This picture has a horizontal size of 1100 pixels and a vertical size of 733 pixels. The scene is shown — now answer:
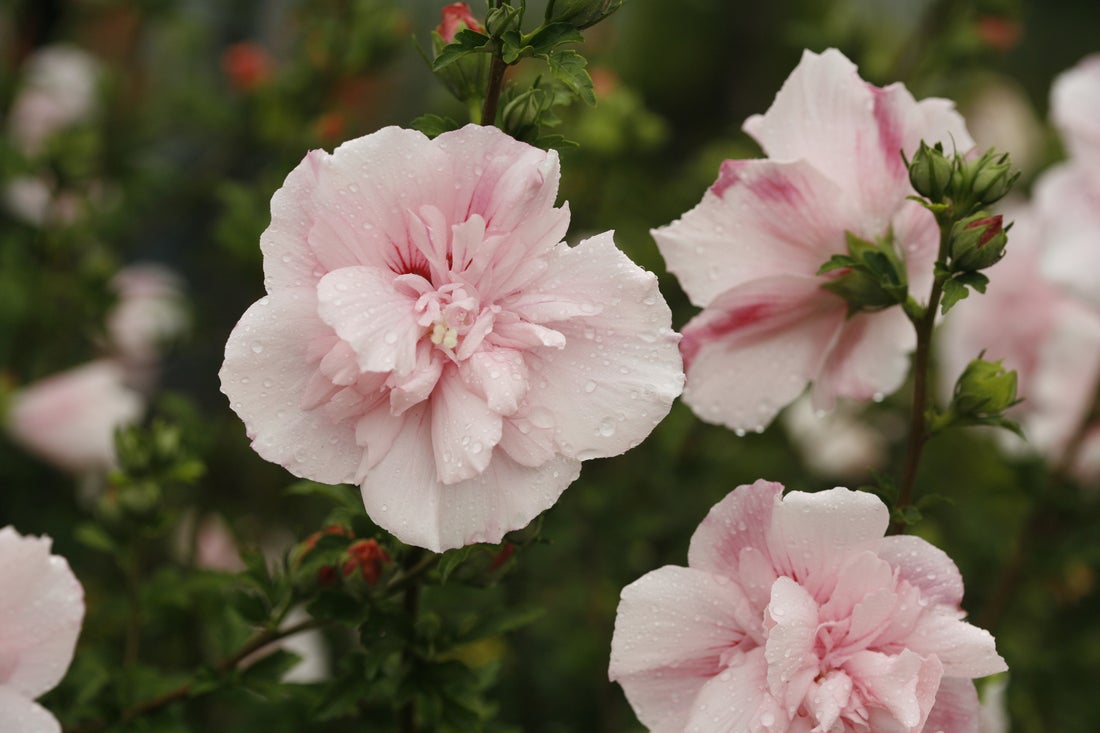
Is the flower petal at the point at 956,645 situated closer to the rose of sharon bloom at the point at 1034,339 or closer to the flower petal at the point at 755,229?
the flower petal at the point at 755,229

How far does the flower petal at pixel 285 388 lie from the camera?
599 millimetres

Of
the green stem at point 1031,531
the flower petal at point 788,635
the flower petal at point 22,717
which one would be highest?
the flower petal at point 788,635

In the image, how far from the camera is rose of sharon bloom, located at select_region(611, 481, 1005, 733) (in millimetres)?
611

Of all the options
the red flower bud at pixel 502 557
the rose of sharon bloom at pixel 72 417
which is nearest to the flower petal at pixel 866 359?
the red flower bud at pixel 502 557

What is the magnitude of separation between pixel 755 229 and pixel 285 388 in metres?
0.31

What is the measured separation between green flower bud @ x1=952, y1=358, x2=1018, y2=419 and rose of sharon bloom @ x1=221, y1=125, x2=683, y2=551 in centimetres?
19

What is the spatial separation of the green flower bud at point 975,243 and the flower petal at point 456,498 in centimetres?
23

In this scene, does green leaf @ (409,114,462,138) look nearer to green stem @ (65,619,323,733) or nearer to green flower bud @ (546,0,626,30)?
green flower bud @ (546,0,626,30)

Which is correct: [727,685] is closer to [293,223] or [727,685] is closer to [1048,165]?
[293,223]

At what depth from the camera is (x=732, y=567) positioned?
2.16ft

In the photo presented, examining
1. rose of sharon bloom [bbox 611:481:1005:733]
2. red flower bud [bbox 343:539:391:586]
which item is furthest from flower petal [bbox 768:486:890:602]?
red flower bud [bbox 343:539:391:586]

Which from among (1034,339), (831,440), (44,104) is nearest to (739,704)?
(1034,339)

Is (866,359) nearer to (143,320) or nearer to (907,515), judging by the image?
(907,515)

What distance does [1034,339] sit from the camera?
139cm
